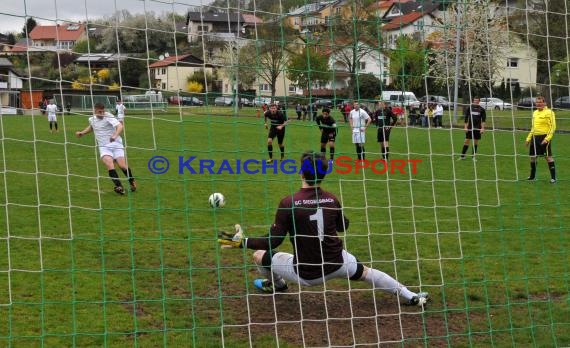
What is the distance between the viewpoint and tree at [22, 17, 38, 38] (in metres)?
5.50

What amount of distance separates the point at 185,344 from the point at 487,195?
9102mm

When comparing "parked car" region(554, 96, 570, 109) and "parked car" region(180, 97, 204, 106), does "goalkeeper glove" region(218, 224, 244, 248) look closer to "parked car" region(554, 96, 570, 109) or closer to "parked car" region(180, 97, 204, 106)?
"parked car" region(180, 97, 204, 106)

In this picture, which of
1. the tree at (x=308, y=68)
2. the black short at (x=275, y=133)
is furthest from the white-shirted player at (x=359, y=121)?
the black short at (x=275, y=133)

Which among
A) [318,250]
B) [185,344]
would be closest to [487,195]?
[318,250]

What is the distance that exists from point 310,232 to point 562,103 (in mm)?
4578

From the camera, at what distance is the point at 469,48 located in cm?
714

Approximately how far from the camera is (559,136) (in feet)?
61.8

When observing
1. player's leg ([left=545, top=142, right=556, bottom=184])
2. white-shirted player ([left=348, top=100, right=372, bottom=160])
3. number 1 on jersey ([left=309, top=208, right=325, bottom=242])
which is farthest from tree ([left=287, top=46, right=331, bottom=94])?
player's leg ([left=545, top=142, right=556, bottom=184])

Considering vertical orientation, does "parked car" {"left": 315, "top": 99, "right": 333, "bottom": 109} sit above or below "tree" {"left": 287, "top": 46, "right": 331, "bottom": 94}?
below

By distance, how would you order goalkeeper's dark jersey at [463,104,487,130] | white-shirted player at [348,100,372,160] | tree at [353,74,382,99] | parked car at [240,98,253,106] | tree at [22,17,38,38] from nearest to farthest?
tree at [22,17,38,38], tree at [353,74,382,99], parked car at [240,98,253,106], goalkeeper's dark jersey at [463,104,487,130], white-shirted player at [348,100,372,160]

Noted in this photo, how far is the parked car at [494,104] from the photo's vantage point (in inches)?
309

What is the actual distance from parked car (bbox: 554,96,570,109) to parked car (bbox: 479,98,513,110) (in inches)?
31.8

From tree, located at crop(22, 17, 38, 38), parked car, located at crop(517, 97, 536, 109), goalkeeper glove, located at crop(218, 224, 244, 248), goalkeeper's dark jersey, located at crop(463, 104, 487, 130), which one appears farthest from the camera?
parked car, located at crop(517, 97, 536, 109)

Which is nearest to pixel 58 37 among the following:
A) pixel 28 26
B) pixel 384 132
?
pixel 28 26
